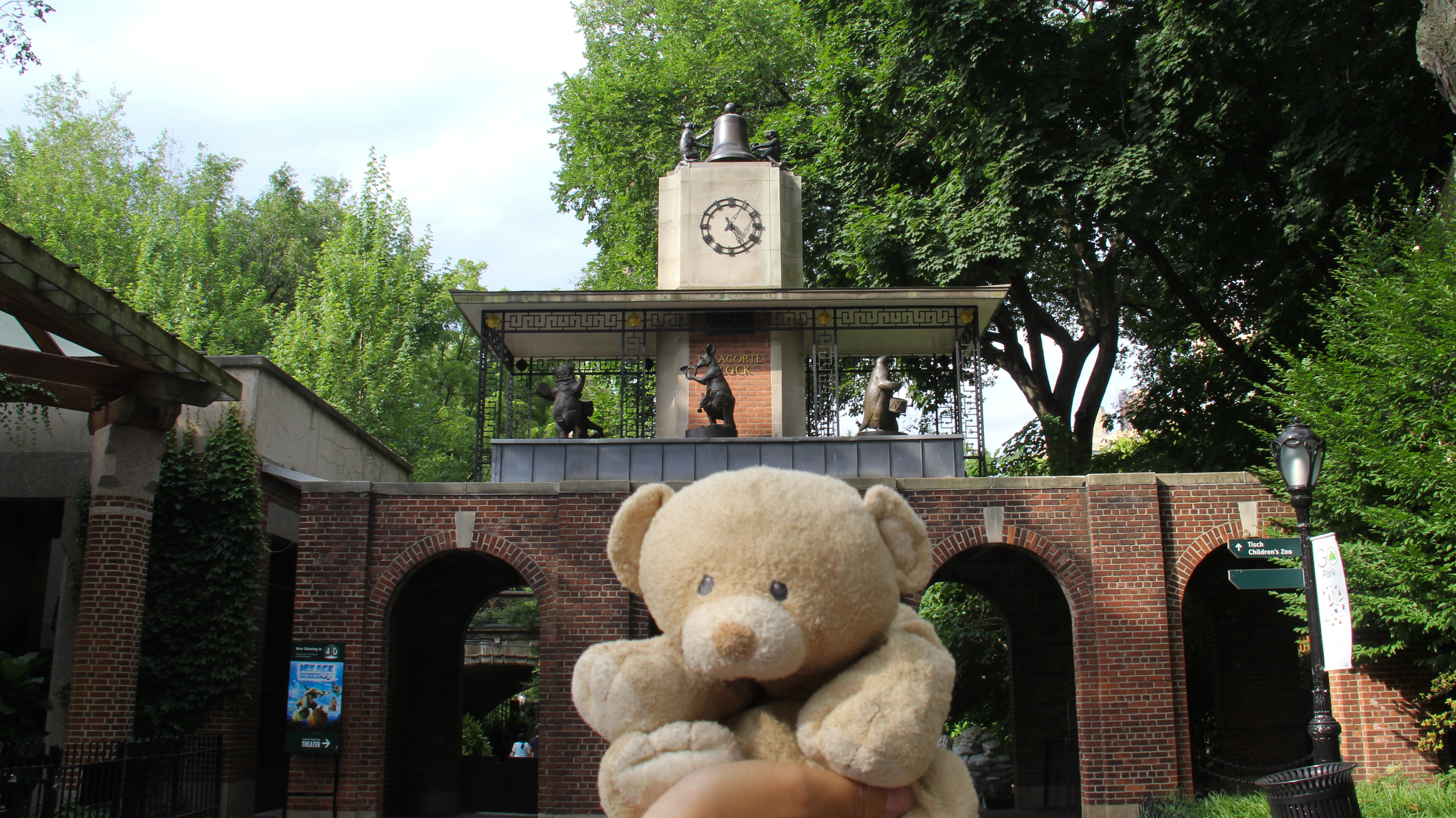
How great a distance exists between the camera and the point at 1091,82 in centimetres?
1853

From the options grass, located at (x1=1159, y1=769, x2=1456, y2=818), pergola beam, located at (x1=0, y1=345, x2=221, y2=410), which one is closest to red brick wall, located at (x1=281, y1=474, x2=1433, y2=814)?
grass, located at (x1=1159, y1=769, x2=1456, y2=818)

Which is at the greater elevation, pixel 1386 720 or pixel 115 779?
pixel 1386 720

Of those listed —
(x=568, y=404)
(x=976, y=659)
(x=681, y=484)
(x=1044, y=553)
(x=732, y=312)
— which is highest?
(x=732, y=312)

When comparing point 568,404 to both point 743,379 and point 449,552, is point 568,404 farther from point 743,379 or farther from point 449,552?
point 743,379

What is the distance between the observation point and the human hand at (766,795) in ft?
12.3

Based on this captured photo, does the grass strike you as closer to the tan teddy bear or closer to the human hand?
the tan teddy bear

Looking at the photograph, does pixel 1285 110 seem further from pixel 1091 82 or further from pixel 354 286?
pixel 354 286

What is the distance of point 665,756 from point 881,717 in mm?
801

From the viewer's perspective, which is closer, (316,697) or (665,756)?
(665,756)

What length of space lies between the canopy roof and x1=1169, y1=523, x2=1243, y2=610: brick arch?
3949 millimetres

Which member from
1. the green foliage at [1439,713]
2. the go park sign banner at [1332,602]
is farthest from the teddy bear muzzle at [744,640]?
the green foliage at [1439,713]

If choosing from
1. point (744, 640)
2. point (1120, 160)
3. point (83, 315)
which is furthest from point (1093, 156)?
point (744, 640)

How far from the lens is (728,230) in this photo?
52.0ft

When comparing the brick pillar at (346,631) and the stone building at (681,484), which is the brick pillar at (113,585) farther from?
the brick pillar at (346,631)
